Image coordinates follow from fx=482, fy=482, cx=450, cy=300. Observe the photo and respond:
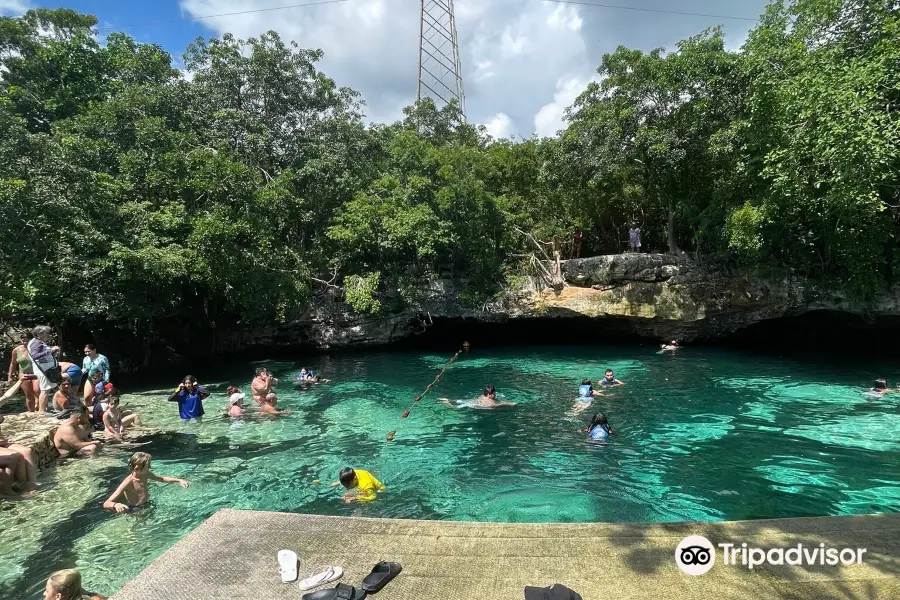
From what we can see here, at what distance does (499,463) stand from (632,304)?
43.2 ft

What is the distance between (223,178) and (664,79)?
1556 centimetres

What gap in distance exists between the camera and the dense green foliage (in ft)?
42.4

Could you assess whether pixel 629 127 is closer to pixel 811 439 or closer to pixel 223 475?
pixel 811 439

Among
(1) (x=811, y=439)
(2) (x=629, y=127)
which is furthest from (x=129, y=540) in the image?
(2) (x=629, y=127)

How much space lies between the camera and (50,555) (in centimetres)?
574

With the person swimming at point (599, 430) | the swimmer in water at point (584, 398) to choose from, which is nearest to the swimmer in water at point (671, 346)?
the swimmer in water at point (584, 398)

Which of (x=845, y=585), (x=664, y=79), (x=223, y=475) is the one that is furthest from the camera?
(x=664, y=79)

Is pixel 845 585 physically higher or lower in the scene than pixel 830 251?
lower

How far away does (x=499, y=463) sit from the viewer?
8.91 m

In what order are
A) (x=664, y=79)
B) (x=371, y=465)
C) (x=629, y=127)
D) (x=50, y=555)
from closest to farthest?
(x=50, y=555), (x=371, y=465), (x=664, y=79), (x=629, y=127)

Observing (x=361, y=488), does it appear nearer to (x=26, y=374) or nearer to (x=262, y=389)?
(x=262, y=389)

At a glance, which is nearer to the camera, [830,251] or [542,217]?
[830,251]

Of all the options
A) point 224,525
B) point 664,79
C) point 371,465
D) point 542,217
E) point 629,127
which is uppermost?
point 664,79

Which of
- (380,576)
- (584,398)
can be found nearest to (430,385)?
(584,398)
